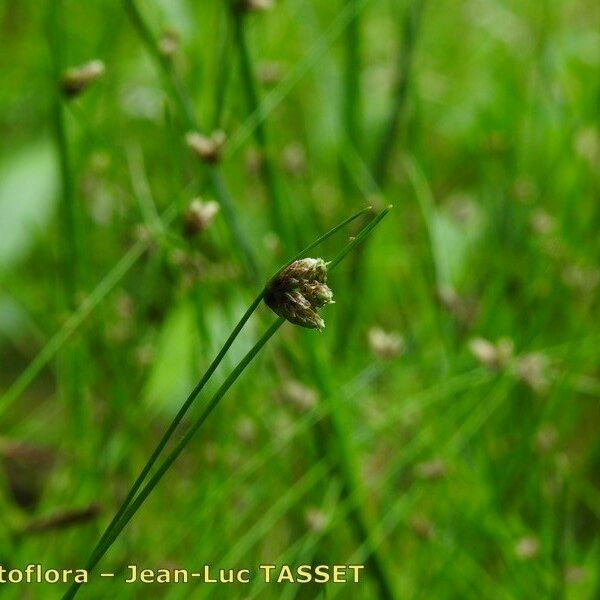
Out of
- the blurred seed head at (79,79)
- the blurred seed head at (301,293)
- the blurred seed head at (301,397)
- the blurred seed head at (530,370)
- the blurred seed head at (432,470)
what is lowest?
the blurred seed head at (432,470)

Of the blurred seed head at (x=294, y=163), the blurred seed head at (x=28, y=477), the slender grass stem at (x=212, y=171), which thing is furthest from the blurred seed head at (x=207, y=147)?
the blurred seed head at (x=28, y=477)

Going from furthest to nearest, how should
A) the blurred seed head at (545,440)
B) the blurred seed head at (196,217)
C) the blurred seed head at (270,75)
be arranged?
the blurred seed head at (270,75) < the blurred seed head at (545,440) < the blurred seed head at (196,217)

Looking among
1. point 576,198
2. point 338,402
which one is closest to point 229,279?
point 338,402

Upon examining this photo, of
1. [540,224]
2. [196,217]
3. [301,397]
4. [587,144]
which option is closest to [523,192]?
[540,224]

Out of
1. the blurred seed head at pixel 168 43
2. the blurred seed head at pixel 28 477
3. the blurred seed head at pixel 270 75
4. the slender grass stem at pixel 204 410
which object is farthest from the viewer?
the blurred seed head at pixel 28 477

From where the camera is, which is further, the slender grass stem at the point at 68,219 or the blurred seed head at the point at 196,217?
the slender grass stem at the point at 68,219

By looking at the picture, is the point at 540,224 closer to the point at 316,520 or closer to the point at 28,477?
the point at 316,520

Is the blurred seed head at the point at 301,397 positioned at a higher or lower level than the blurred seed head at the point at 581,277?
higher

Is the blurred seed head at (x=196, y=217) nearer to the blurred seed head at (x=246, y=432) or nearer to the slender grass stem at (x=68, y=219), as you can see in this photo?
the slender grass stem at (x=68, y=219)
